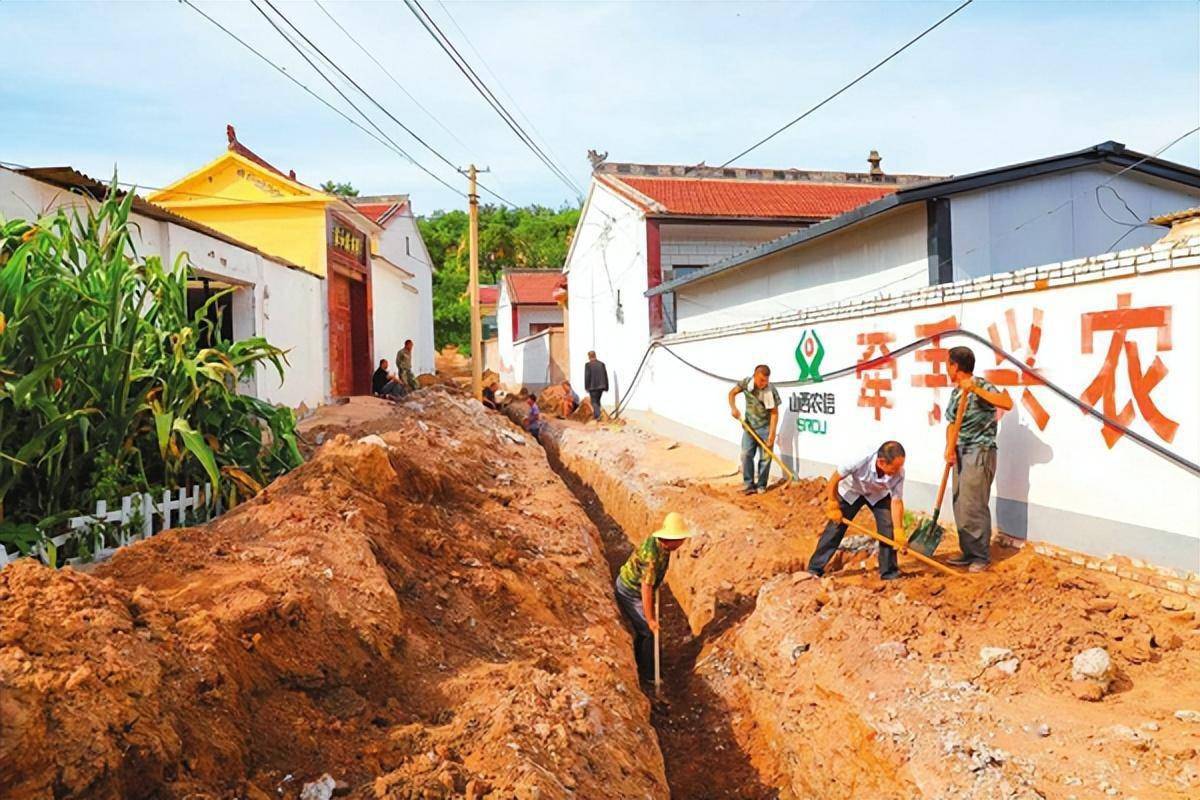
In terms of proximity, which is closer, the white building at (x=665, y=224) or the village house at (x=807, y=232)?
the village house at (x=807, y=232)

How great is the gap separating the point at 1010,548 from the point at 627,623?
2942 millimetres

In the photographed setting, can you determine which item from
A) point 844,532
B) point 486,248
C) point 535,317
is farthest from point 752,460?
point 486,248

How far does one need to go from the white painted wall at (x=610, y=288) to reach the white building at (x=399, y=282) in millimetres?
4709

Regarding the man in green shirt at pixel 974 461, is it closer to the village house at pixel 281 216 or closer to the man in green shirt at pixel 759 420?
the man in green shirt at pixel 759 420

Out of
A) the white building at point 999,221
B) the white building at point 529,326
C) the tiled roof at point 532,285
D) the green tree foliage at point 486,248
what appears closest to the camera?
the white building at point 999,221

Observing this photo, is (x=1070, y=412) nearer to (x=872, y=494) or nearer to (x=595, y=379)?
(x=872, y=494)

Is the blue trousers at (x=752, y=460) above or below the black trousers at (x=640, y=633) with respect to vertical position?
above

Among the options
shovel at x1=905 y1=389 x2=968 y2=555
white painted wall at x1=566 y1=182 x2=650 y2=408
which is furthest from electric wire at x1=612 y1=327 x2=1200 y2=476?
white painted wall at x1=566 y1=182 x2=650 y2=408

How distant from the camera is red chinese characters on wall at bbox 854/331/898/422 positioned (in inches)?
286

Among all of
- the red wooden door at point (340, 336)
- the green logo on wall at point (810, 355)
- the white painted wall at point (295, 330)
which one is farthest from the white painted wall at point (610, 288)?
the green logo on wall at point (810, 355)

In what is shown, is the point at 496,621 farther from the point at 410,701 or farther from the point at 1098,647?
the point at 1098,647

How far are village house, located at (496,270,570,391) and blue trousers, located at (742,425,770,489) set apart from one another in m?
17.6

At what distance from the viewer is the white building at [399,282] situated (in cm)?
1828

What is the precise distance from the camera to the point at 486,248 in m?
41.9
